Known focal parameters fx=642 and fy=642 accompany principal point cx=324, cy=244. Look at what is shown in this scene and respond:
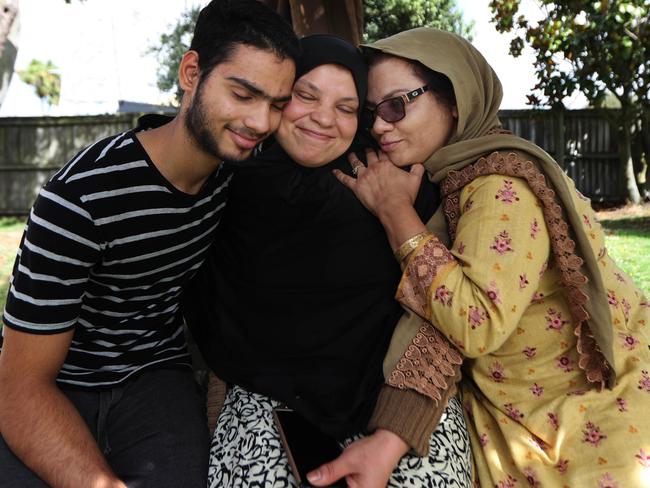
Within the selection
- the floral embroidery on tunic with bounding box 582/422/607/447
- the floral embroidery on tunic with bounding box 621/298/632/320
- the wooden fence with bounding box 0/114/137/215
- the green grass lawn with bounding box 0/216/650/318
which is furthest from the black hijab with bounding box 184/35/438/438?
the wooden fence with bounding box 0/114/137/215

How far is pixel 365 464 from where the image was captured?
5.99 feet

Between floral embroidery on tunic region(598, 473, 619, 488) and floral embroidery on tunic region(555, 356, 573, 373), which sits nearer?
floral embroidery on tunic region(598, 473, 619, 488)

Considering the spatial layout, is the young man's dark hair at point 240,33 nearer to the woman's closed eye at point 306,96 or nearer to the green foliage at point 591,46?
the woman's closed eye at point 306,96

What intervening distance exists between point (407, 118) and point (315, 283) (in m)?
0.64

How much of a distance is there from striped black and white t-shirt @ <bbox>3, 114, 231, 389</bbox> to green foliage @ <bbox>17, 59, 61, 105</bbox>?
167 feet

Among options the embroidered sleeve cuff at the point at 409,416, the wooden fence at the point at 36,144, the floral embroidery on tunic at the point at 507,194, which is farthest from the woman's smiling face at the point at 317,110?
the wooden fence at the point at 36,144

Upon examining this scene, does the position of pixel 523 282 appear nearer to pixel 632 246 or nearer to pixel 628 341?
pixel 628 341

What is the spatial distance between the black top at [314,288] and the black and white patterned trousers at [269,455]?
4.3 inches

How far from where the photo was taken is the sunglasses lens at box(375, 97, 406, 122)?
2182 mm

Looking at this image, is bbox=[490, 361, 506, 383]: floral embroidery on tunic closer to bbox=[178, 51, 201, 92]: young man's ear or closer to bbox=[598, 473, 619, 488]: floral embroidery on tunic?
bbox=[598, 473, 619, 488]: floral embroidery on tunic

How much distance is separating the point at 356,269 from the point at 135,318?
0.80 meters

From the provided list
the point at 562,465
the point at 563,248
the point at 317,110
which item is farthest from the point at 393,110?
the point at 562,465

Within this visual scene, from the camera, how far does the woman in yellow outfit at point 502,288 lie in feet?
6.19

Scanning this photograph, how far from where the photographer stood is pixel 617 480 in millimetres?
1863
